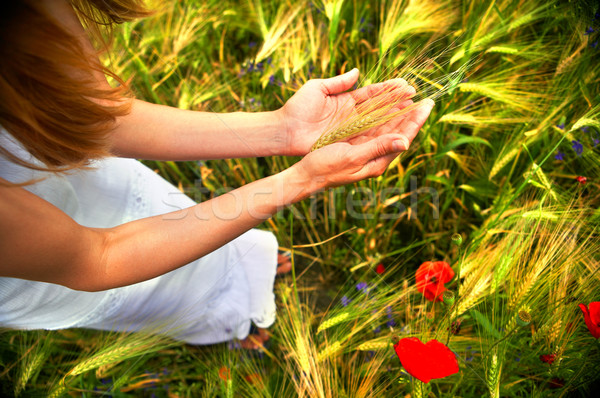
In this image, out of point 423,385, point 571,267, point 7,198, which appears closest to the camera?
point 7,198

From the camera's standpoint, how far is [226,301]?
1198 millimetres

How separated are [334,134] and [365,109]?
0.32 ft

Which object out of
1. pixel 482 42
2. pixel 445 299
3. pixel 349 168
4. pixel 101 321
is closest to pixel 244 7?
pixel 482 42

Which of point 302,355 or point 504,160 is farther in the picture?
point 504,160

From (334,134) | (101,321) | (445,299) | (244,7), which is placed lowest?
(101,321)

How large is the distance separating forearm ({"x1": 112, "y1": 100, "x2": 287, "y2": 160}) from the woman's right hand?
0.63 feet

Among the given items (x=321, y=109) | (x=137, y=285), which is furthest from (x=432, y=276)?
(x=137, y=285)

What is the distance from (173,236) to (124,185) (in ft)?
1.28

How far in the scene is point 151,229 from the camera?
0.72 meters

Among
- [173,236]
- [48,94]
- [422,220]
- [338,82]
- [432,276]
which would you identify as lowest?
[422,220]

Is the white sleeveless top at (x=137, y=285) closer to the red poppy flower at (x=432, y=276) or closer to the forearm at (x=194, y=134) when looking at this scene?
the forearm at (x=194, y=134)

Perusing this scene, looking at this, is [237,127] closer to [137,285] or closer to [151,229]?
[151,229]

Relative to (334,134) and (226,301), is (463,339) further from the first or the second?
(226,301)

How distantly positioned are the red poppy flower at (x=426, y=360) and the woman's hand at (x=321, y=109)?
1.55 ft
